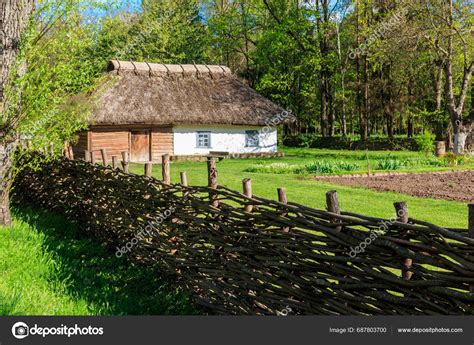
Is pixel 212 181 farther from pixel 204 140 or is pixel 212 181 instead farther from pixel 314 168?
pixel 204 140

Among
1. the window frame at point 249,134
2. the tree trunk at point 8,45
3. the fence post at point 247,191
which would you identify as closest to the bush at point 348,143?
the window frame at point 249,134

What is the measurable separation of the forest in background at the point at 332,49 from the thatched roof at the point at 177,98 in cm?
328

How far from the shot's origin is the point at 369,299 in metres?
3.35

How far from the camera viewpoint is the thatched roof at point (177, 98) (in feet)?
88.7

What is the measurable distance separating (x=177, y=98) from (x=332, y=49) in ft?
55.3

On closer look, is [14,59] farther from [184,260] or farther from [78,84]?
[184,260]

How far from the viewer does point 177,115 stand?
28.2 metres

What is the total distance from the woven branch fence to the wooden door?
2037 centimetres

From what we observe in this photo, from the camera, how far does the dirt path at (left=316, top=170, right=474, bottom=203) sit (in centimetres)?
1293

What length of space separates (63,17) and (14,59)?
124 centimetres

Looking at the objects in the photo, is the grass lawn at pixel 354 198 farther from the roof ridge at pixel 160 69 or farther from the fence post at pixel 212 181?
the roof ridge at pixel 160 69

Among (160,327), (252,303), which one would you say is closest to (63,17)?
(252,303)

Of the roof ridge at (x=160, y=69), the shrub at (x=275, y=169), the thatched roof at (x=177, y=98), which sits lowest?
the shrub at (x=275, y=169)

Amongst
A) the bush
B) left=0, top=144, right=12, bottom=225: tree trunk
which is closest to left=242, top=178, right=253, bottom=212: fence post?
left=0, top=144, right=12, bottom=225: tree trunk
